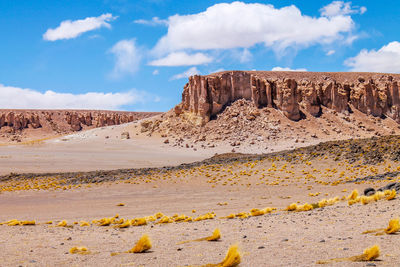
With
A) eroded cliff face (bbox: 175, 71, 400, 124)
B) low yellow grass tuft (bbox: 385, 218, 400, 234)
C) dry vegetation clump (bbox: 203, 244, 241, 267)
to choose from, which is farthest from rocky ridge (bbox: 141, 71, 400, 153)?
dry vegetation clump (bbox: 203, 244, 241, 267)

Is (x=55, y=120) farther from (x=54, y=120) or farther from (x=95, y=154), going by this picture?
(x=95, y=154)

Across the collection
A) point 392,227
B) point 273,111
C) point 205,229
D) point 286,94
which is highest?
point 286,94

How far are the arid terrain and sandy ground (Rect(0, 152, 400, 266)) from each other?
5cm

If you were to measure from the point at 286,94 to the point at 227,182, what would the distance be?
44.4 meters

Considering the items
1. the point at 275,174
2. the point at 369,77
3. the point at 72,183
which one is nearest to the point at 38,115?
the point at 369,77

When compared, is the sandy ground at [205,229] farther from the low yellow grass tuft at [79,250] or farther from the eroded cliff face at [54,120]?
the eroded cliff face at [54,120]

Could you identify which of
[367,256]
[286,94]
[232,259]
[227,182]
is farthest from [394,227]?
[286,94]

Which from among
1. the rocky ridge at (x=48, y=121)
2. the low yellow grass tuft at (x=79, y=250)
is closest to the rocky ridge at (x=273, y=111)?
the low yellow grass tuft at (x=79, y=250)

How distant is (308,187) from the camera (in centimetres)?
2167

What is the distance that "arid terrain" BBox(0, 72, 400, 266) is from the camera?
784 cm

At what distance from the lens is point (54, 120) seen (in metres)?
150

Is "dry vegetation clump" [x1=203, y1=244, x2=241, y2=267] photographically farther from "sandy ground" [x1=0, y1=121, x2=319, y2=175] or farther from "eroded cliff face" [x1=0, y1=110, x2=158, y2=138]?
"eroded cliff face" [x1=0, y1=110, x2=158, y2=138]

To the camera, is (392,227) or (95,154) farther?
(95,154)

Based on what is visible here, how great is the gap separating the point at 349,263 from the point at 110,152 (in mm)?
56651
